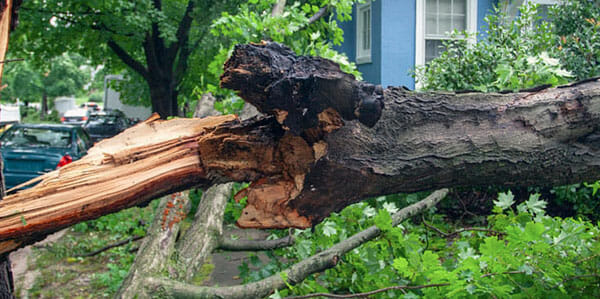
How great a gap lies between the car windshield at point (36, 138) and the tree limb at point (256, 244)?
8.14 metres

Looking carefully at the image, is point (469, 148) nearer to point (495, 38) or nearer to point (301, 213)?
point (301, 213)

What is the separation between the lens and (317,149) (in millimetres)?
2322

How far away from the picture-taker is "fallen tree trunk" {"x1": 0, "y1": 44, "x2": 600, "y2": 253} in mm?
2133

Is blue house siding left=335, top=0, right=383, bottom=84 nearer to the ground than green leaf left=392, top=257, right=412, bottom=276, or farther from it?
farther from it

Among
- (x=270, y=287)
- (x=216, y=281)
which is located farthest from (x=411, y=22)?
(x=270, y=287)

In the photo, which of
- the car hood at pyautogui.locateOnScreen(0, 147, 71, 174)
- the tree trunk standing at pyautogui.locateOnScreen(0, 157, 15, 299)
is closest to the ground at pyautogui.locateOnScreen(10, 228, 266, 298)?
the tree trunk standing at pyautogui.locateOnScreen(0, 157, 15, 299)

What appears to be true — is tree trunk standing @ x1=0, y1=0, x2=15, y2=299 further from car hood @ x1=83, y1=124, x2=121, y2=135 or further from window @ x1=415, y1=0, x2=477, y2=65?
car hood @ x1=83, y1=124, x2=121, y2=135

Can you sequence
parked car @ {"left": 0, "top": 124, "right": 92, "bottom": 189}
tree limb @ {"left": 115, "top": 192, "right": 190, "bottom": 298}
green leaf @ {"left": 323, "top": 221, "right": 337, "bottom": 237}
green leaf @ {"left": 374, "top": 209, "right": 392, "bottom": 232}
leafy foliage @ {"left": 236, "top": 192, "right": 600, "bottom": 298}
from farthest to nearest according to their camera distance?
parked car @ {"left": 0, "top": 124, "right": 92, "bottom": 189} < green leaf @ {"left": 323, "top": 221, "right": 337, "bottom": 237} < tree limb @ {"left": 115, "top": 192, "right": 190, "bottom": 298} < green leaf @ {"left": 374, "top": 209, "right": 392, "bottom": 232} < leafy foliage @ {"left": 236, "top": 192, "right": 600, "bottom": 298}

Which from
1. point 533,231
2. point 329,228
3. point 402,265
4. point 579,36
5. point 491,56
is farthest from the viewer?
point 579,36

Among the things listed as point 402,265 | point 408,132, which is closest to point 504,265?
point 402,265

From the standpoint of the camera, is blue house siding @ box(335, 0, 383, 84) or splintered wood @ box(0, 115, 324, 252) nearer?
splintered wood @ box(0, 115, 324, 252)

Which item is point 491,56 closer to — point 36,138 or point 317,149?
point 317,149

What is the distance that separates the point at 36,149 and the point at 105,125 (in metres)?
16.6

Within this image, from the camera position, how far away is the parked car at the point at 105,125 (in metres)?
26.5
